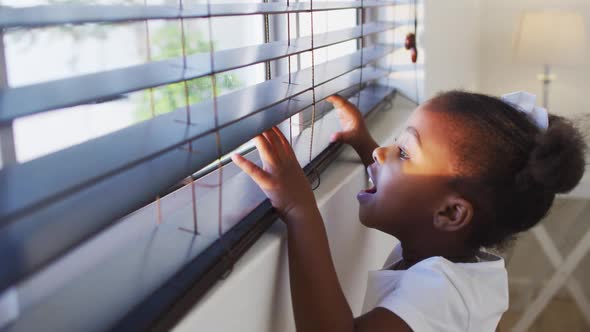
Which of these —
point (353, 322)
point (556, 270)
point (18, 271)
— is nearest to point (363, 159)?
point (353, 322)

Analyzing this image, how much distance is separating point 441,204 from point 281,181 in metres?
0.25

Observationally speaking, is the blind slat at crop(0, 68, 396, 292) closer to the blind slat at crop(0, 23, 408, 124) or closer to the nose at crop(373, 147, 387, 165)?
the blind slat at crop(0, 23, 408, 124)

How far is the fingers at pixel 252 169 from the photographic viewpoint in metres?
0.65

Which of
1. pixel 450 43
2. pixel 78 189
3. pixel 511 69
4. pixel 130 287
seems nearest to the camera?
pixel 78 189

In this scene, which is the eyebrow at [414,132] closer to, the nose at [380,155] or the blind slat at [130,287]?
the nose at [380,155]

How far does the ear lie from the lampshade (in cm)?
186

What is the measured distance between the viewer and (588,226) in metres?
2.16

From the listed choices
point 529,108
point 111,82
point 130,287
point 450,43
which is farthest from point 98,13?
point 450,43

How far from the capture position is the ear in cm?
79

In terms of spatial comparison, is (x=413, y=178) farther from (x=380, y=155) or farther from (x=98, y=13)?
(x=98, y=13)

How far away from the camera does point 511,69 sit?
2.65 meters

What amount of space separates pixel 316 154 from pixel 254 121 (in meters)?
0.25

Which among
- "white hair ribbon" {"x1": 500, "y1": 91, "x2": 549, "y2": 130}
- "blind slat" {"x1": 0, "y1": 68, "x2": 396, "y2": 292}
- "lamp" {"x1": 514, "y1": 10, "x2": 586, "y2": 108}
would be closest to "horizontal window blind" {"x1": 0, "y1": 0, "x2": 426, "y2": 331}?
"blind slat" {"x1": 0, "y1": 68, "x2": 396, "y2": 292}

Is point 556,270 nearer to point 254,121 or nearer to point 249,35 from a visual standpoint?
point 249,35
